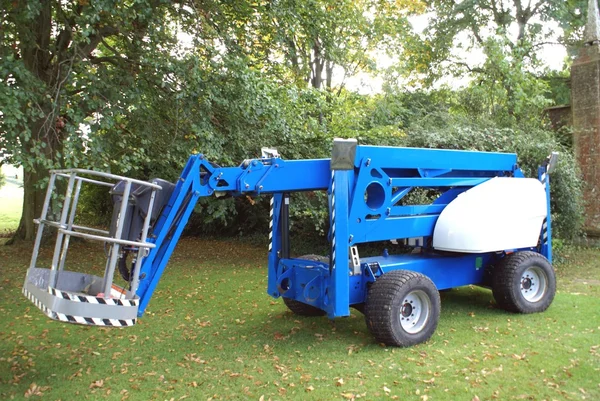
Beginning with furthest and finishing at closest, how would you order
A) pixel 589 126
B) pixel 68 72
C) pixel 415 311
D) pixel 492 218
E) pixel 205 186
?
1. pixel 589 126
2. pixel 68 72
3. pixel 492 218
4. pixel 415 311
5. pixel 205 186

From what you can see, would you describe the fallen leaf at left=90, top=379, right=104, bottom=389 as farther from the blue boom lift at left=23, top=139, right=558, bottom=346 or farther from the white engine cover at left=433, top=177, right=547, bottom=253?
the white engine cover at left=433, top=177, right=547, bottom=253

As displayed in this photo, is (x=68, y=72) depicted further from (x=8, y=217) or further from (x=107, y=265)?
(x=8, y=217)

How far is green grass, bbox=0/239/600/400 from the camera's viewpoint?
15.3ft

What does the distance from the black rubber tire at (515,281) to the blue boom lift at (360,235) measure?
0.05ft

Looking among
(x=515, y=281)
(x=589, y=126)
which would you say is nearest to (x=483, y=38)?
(x=589, y=126)

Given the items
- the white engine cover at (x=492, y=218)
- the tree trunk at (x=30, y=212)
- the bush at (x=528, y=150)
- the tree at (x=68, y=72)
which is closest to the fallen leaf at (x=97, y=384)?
the tree at (x=68, y=72)

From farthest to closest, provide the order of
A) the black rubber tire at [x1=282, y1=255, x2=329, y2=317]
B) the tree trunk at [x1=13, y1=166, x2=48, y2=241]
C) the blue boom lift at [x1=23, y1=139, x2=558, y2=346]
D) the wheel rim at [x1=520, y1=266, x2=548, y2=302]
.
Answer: the tree trunk at [x1=13, y1=166, x2=48, y2=241] < the wheel rim at [x1=520, y1=266, x2=548, y2=302] < the black rubber tire at [x1=282, y1=255, x2=329, y2=317] < the blue boom lift at [x1=23, y1=139, x2=558, y2=346]

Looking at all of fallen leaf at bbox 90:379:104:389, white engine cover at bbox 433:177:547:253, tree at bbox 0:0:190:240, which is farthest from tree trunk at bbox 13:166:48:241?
white engine cover at bbox 433:177:547:253

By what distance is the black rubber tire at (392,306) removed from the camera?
18.4 feet

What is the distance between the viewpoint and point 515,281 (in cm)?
695

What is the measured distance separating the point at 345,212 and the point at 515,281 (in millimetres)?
2797

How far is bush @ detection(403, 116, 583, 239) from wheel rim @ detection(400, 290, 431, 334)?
6140 millimetres

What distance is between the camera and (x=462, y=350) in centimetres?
571

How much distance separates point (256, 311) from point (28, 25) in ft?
22.6
